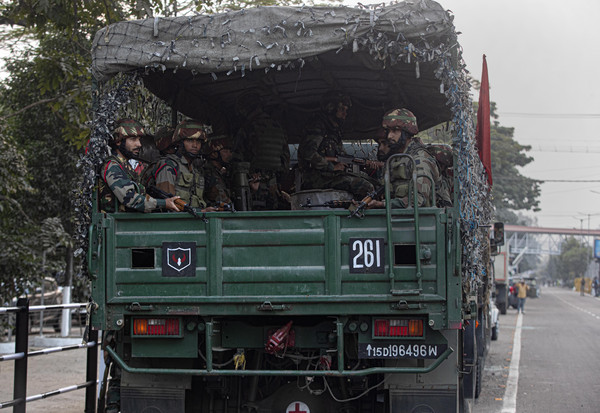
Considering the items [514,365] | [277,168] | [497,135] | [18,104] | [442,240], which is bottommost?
[514,365]

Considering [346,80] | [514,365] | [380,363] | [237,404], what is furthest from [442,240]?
[514,365]

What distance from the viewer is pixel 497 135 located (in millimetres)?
46031

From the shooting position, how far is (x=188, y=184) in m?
6.69

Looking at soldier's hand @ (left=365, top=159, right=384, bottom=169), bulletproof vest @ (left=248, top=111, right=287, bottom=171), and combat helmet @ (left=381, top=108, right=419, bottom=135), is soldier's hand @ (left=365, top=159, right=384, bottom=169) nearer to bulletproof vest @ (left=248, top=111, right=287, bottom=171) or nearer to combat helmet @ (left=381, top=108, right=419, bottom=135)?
bulletproof vest @ (left=248, top=111, right=287, bottom=171)

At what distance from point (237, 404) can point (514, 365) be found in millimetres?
8783

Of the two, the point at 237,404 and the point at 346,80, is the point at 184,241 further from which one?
the point at 346,80

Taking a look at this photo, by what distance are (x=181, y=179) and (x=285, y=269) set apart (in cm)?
137

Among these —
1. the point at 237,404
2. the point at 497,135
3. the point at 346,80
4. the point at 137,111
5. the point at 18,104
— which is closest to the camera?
the point at 237,404

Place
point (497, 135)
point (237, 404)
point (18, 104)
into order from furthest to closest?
point (497, 135) < point (18, 104) < point (237, 404)

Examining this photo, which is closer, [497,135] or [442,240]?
[442,240]

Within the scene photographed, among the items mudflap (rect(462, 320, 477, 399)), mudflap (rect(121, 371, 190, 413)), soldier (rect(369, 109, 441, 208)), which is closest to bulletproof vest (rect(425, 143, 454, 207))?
soldier (rect(369, 109, 441, 208))

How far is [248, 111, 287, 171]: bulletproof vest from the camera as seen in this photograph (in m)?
8.39

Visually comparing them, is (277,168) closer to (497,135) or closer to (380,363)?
(380,363)

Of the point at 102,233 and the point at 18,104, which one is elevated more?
the point at 18,104
